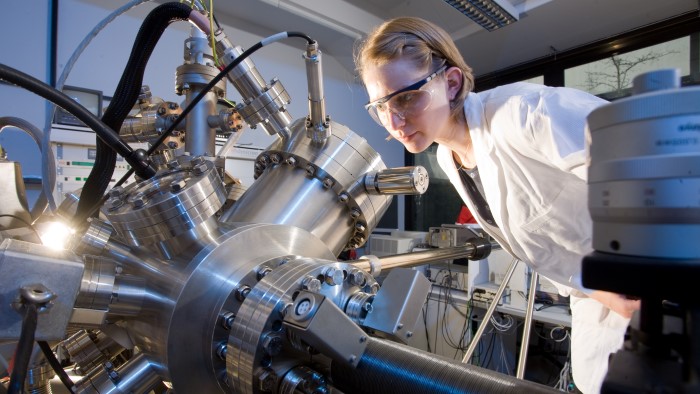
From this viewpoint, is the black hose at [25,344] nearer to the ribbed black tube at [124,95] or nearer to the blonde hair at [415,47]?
the ribbed black tube at [124,95]

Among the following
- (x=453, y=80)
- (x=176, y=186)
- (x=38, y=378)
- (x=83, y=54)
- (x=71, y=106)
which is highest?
(x=83, y=54)

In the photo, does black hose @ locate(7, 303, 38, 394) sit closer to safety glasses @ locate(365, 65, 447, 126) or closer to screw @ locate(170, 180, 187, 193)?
screw @ locate(170, 180, 187, 193)

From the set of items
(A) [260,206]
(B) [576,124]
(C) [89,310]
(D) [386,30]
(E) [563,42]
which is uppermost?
(E) [563,42]

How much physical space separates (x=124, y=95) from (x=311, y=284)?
0.47 meters

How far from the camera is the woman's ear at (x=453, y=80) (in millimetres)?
825

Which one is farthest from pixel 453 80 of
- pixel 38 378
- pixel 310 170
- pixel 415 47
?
pixel 38 378

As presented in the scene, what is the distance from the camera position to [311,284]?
432 millimetres

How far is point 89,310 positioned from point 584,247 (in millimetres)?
764

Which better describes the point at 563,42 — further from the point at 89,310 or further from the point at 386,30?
the point at 89,310

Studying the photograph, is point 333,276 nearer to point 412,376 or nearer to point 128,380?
point 412,376

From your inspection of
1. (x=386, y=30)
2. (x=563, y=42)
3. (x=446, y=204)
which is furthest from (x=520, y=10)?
(x=386, y=30)

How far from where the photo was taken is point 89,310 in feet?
1.47

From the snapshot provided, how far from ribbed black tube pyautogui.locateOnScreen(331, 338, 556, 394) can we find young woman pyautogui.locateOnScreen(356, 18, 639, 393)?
1.17 ft

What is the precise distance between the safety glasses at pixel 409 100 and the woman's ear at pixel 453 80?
0.02 meters
